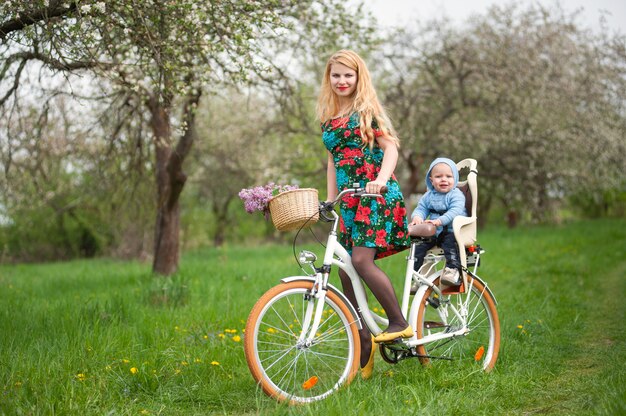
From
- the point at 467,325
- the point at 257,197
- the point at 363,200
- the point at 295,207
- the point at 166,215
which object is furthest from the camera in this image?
the point at 166,215

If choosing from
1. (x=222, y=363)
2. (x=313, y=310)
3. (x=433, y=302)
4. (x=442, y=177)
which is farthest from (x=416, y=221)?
(x=222, y=363)

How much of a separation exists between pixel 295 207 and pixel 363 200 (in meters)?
0.59

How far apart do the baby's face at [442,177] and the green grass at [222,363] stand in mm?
1232

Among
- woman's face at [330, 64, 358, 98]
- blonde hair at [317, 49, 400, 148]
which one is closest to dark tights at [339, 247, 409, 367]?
blonde hair at [317, 49, 400, 148]

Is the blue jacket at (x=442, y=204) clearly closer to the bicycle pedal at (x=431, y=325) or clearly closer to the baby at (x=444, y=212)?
the baby at (x=444, y=212)

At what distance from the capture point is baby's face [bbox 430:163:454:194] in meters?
4.41

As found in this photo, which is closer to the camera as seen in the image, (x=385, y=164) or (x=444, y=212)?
(x=385, y=164)

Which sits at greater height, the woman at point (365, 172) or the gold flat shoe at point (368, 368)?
the woman at point (365, 172)

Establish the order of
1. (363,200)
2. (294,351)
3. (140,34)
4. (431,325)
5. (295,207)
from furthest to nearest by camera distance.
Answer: (140,34), (431,325), (294,351), (363,200), (295,207)

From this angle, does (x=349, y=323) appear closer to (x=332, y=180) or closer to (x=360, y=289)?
(x=360, y=289)

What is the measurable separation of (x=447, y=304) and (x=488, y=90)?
12.0 metres

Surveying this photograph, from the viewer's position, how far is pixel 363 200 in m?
4.00

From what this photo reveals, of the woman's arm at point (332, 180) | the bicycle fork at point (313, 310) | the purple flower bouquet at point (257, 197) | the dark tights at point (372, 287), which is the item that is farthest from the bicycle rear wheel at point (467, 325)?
the purple flower bouquet at point (257, 197)

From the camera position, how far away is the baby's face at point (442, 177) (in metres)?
4.41
